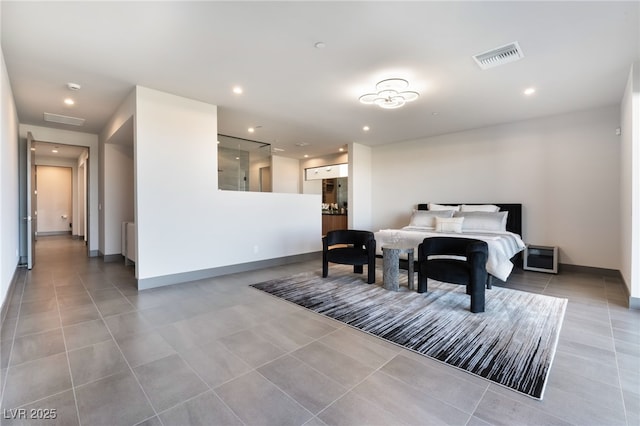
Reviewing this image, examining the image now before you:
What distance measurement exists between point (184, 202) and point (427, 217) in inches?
187

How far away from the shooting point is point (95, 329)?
108 inches

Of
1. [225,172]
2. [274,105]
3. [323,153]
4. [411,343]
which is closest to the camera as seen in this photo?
[411,343]

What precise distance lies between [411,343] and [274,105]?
410cm

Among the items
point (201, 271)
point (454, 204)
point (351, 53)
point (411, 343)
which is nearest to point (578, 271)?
point (454, 204)

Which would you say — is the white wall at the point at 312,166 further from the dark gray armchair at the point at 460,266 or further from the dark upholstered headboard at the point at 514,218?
the dark gray armchair at the point at 460,266

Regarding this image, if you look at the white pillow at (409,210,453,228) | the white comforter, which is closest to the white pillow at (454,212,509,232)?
the white comforter

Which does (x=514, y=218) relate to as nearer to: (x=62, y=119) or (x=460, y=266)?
(x=460, y=266)

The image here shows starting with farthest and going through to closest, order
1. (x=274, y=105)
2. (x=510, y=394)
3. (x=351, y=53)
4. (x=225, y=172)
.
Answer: (x=225, y=172) < (x=274, y=105) < (x=351, y=53) < (x=510, y=394)

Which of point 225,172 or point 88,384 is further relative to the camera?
point 225,172

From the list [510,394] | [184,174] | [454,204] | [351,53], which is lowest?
[510,394]

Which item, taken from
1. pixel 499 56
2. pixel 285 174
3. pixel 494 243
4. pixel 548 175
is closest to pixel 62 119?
pixel 285 174

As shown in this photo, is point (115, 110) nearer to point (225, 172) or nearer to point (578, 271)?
point (225, 172)

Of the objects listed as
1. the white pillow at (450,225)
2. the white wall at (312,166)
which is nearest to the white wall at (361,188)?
the white wall at (312,166)

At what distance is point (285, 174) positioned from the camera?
9883mm
